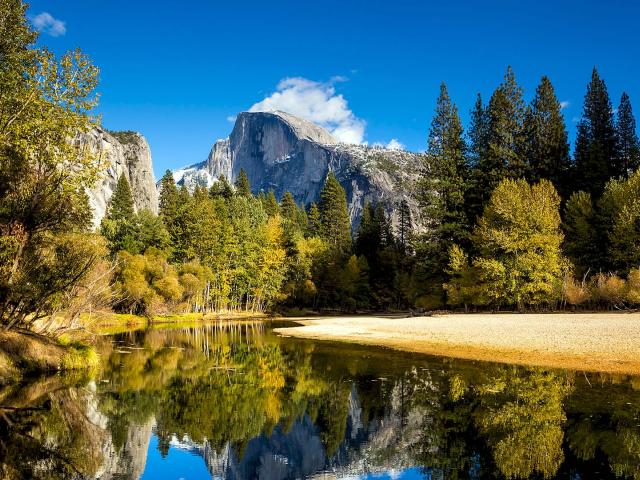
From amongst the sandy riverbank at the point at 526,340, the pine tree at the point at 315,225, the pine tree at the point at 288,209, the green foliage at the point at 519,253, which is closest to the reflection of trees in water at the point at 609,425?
the sandy riverbank at the point at 526,340

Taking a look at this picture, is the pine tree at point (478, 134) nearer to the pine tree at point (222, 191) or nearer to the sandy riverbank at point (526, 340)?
the sandy riverbank at point (526, 340)

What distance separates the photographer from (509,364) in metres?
18.2

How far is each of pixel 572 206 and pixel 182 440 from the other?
4668 cm

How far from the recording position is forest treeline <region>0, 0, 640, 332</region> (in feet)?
49.5

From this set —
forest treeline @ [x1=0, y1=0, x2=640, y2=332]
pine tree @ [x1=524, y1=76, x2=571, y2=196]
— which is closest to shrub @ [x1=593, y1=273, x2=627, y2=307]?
forest treeline @ [x1=0, y1=0, x2=640, y2=332]

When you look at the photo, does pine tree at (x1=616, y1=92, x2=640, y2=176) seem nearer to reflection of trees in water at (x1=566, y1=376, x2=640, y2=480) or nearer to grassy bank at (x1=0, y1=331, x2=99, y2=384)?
reflection of trees in water at (x1=566, y1=376, x2=640, y2=480)

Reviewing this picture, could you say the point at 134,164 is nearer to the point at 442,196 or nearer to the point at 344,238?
the point at 344,238

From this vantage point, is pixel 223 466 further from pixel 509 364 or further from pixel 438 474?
pixel 509 364

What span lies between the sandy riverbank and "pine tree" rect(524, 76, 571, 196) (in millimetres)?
27343

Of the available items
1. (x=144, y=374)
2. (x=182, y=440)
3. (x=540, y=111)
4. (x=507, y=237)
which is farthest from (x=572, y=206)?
(x=182, y=440)

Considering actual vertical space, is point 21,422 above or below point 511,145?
below

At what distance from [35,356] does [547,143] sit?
54.7m

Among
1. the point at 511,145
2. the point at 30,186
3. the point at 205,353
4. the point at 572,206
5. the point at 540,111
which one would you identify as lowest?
the point at 205,353

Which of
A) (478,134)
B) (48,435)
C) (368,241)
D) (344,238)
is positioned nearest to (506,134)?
(478,134)
